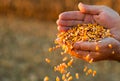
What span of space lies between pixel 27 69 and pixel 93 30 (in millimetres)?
3372

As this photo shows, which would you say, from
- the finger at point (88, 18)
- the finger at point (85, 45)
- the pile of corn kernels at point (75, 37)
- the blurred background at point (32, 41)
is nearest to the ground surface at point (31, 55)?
the blurred background at point (32, 41)

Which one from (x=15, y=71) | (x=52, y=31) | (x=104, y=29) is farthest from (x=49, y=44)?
(x=104, y=29)

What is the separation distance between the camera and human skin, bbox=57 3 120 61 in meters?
3.51

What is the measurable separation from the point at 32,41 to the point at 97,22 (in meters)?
4.22

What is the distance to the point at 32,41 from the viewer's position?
7965 mm

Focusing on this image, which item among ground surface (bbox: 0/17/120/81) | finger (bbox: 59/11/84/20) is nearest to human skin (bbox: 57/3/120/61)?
finger (bbox: 59/11/84/20)

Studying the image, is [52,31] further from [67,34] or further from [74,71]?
[67,34]

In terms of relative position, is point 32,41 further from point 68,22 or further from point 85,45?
point 85,45

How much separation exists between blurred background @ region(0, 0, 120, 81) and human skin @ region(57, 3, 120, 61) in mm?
2808

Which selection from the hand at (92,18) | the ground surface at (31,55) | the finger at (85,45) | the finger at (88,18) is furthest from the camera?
the ground surface at (31,55)

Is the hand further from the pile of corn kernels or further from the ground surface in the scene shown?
the ground surface

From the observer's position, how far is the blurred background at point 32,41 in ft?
22.2

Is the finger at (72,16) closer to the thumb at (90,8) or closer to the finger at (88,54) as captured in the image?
the thumb at (90,8)

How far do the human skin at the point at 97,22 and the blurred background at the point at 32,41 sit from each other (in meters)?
2.81
